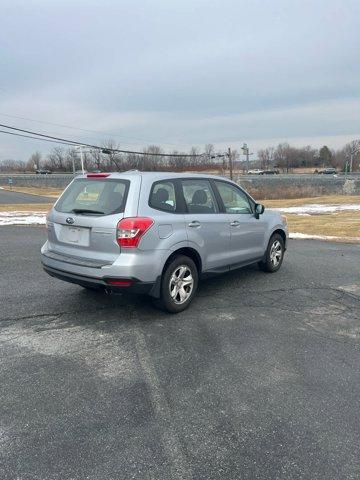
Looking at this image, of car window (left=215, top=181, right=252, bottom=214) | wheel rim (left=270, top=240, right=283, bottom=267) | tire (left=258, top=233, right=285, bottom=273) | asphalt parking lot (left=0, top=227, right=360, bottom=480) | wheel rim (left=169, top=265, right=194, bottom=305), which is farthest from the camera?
wheel rim (left=270, top=240, right=283, bottom=267)

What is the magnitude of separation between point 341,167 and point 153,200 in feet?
400

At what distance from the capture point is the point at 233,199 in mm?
5809

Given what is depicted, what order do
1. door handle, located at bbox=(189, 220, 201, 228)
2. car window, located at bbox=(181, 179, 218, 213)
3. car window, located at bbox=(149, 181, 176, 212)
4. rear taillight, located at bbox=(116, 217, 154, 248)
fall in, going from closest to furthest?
rear taillight, located at bbox=(116, 217, 154, 248) → car window, located at bbox=(149, 181, 176, 212) → door handle, located at bbox=(189, 220, 201, 228) → car window, located at bbox=(181, 179, 218, 213)

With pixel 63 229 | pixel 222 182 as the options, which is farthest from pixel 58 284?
pixel 222 182

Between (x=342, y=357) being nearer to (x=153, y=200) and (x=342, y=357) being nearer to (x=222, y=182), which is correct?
(x=153, y=200)

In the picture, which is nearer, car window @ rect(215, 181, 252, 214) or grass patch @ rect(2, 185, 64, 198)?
car window @ rect(215, 181, 252, 214)

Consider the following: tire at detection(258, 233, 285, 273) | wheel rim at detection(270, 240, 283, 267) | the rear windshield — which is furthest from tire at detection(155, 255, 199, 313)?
wheel rim at detection(270, 240, 283, 267)

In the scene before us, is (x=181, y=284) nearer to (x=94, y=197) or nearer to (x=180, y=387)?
(x=94, y=197)

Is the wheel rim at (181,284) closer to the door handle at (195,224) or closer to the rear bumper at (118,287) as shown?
the rear bumper at (118,287)

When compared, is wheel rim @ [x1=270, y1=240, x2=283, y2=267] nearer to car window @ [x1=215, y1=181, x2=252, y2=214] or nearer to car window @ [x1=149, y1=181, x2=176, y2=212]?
car window @ [x1=215, y1=181, x2=252, y2=214]

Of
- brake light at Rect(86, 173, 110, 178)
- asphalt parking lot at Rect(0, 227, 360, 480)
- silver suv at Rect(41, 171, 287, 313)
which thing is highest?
brake light at Rect(86, 173, 110, 178)

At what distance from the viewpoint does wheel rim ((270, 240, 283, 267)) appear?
6750 millimetres

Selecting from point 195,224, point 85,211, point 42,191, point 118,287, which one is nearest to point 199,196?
point 195,224

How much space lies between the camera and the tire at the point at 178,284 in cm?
449
